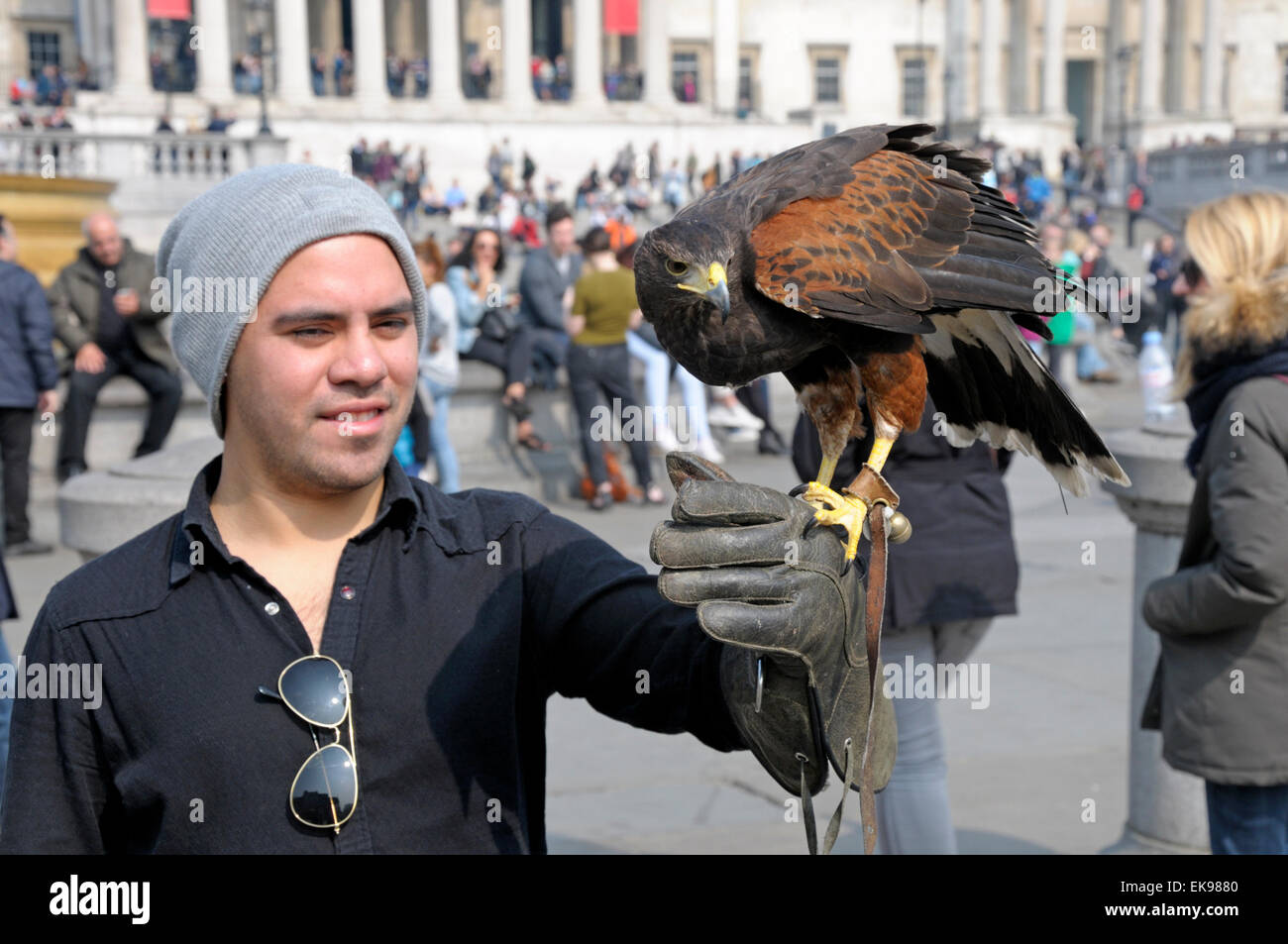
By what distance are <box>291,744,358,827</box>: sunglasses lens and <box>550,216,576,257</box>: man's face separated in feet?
35.8

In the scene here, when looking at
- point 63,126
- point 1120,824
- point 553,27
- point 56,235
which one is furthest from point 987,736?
point 553,27

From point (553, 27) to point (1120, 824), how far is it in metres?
70.0

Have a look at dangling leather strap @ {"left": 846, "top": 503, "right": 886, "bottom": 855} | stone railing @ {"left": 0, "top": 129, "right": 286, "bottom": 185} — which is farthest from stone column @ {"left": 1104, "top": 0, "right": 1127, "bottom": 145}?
dangling leather strap @ {"left": 846, "top": 503, "right": 886, "bottom": 855}

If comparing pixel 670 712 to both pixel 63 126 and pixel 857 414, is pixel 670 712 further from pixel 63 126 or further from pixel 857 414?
pixel 63 126

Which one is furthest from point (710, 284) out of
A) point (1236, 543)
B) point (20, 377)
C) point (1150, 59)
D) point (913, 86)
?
point (913, 86)

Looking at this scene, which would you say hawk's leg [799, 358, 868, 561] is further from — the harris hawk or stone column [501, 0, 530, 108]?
stone column [501, 0, 530, 108]

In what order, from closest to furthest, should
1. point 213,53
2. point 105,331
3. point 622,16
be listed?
1. point 105,331
2. point 213,53
3. point 622,16

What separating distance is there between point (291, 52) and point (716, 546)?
59.9 metres

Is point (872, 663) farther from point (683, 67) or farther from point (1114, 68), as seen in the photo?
point (1114, 68)

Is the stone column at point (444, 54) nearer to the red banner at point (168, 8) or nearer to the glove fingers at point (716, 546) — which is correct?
the red banner at point (168, 8)

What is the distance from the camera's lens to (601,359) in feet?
36.7

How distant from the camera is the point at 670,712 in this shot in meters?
2.37

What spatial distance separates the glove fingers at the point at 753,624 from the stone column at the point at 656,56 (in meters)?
61.9

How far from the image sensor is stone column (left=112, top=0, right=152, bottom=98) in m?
55.0
